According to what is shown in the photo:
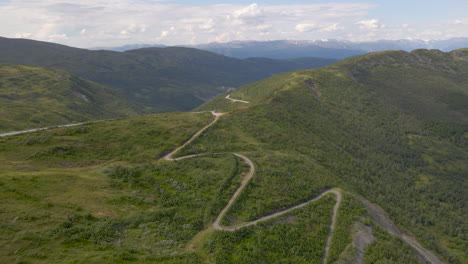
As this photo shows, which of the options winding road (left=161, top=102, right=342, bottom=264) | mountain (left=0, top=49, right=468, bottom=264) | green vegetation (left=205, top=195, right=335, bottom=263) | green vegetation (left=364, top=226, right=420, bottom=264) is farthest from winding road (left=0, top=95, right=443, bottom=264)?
green vegetation (left=364, top=226, right=420, bottom=264)

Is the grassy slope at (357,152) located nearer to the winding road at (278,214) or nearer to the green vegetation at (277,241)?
the winding road at (278,214)

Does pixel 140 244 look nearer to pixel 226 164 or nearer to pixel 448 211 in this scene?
pixel 226 164

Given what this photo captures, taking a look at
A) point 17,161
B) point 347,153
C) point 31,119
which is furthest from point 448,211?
point 31,119

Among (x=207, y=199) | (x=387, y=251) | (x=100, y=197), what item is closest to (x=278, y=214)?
(x=207, y=199)

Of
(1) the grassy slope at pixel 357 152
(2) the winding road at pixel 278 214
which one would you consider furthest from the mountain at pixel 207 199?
(1) the grassy slope at pixel 357 152

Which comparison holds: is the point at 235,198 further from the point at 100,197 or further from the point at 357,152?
the point at 357,152

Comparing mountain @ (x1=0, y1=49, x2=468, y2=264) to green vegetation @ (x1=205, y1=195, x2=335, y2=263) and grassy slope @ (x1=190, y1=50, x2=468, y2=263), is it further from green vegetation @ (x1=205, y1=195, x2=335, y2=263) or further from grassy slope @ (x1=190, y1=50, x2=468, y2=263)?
grassy slope @ (x1=190, y1=50, x2=468, y2=263)
